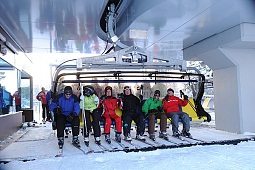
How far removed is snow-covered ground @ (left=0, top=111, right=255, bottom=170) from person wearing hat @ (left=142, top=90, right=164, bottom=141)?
989 millimetres

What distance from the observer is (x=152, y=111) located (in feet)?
18.6

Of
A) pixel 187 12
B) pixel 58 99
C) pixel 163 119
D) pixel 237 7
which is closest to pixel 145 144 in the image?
pixel 163 119

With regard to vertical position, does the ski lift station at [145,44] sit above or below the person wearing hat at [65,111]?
above

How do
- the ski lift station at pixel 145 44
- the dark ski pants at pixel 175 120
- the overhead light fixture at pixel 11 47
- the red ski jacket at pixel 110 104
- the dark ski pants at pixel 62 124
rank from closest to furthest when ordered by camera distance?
the dark ski pants at pixel 62 124 < the ski lift station at pixel 145 44 < the red ski jacket at pixel 110 104 < the dark ski pants at pixel 175 120 < the overhead light fixture at pixel 11 47

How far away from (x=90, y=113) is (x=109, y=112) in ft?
1.25

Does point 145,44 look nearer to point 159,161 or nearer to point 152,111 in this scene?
point 152,111

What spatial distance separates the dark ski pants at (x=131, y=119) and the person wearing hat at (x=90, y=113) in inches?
20.6

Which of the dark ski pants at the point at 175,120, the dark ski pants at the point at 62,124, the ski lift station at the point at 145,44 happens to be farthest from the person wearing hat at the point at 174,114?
the dark ski pants at the point at 62,124

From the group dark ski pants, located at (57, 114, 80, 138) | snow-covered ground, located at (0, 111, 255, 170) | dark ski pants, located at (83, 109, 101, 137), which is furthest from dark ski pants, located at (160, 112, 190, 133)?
dark ski pants, located at (57, 114, 80, 138)

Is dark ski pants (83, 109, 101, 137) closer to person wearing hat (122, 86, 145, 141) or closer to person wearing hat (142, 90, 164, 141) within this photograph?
person wearing hat (122, 86, 145, 141)

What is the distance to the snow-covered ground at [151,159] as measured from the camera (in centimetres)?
365

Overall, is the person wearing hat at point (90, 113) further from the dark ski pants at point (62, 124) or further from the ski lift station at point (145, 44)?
the ski lift station at point (145, 44)

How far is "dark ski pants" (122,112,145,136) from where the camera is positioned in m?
5.31

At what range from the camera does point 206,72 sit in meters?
23.6
